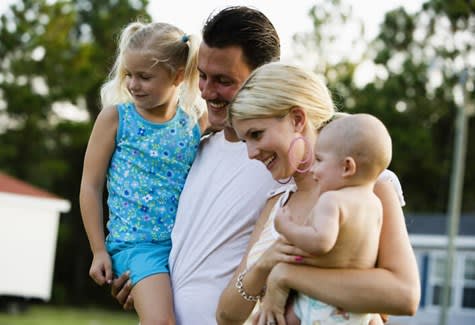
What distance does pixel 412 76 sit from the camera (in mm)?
40469

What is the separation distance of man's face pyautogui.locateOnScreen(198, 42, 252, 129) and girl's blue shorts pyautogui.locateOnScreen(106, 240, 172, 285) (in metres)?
0.70

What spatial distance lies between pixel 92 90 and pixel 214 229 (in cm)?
3833

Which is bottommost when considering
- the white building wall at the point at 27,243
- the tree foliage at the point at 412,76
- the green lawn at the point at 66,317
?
the green lawn at the point at 66,317

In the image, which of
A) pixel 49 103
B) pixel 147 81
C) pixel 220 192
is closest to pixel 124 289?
pixel 220 192

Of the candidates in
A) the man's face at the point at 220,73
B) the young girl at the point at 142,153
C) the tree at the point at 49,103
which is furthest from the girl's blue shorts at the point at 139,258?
the tree at the point at 49,103

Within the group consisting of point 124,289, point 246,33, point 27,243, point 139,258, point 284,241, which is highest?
point 246,33

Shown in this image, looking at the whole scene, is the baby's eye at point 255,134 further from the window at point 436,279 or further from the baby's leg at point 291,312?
the window at point 436,279

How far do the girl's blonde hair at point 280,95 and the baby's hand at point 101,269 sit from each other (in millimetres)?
1163

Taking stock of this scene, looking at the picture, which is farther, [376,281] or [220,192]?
[220,192]

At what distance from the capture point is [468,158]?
1706 inches

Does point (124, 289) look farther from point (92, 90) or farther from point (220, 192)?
point (92, 90)

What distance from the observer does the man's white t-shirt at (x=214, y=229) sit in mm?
3934

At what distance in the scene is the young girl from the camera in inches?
172

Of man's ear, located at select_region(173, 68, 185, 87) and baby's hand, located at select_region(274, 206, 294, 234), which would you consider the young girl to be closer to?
man's ear, located at select_region(173, 68, 185, 87)
